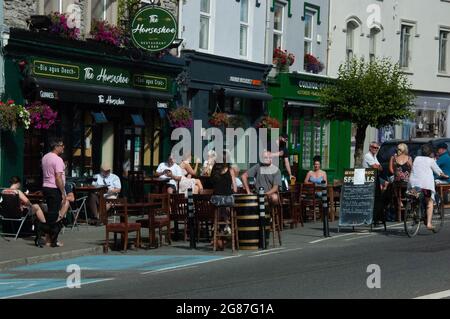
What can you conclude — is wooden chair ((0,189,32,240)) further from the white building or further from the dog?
the white building

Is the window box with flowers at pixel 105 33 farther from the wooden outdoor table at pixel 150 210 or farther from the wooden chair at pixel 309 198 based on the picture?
the wooden outdoor table at pixel 150 210

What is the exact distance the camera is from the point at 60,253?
17047 mm

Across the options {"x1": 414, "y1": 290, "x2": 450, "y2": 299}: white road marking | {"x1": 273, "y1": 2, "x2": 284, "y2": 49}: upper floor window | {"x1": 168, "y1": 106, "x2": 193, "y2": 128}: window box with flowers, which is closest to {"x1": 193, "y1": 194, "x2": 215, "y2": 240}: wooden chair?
{"x1": 414, "y1": 290, "x2": 450, "y2": 299}: white road marking

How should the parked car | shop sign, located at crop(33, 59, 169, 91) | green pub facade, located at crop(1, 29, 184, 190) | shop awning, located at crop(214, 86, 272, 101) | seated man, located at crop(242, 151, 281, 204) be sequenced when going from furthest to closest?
shop awning, located at crop(214, 86, 272, 101), the parked car, shop sign, located at crop(33, 59, 169, 91), green pub facade, located at crop(1, 29, 184, 190), seated man, located at crop(242, 151, 281, 204)

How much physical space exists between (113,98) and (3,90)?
3919 mm

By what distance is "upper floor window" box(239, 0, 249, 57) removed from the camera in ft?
104

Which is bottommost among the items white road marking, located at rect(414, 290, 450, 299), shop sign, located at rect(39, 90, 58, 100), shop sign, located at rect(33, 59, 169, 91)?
white road marking, located at rect(414, 290, 450, 299)

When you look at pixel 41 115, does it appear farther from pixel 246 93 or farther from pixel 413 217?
pixel 246 93

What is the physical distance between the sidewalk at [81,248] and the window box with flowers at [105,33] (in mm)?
5229

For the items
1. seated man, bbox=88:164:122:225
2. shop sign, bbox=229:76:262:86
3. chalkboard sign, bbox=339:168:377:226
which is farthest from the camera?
shop sign, bbox=229:76:262:86

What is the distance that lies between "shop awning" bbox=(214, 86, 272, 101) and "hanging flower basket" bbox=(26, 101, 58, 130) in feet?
28.7

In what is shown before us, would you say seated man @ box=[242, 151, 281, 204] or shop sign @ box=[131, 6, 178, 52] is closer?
seated man @ box=[242, 151, 281, 204]
